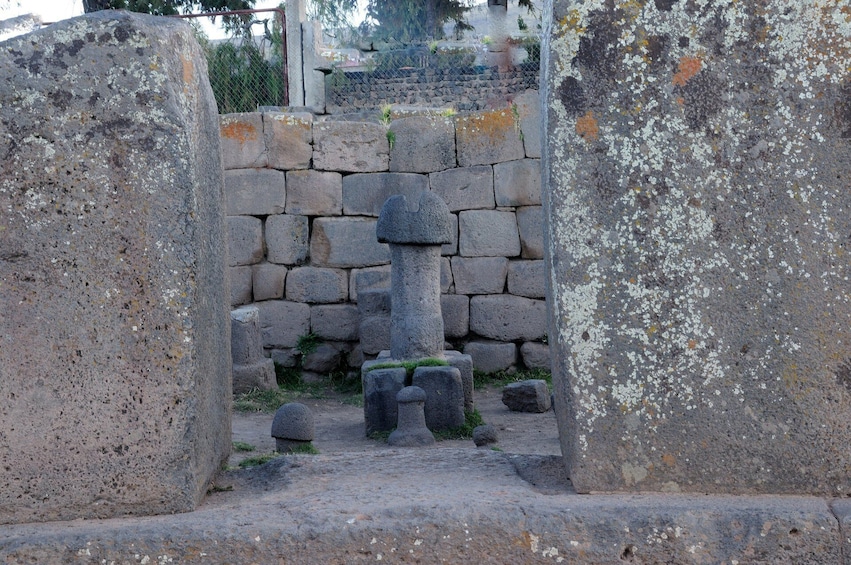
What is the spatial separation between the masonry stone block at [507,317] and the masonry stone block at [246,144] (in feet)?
8.10

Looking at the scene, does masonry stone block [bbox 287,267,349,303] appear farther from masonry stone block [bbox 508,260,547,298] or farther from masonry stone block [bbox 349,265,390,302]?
masonry stone block [bbox 508,260,547,298]

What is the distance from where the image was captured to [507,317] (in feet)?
29.0

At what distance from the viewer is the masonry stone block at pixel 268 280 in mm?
9031

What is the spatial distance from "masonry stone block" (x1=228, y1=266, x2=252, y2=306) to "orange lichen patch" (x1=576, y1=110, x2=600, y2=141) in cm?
705

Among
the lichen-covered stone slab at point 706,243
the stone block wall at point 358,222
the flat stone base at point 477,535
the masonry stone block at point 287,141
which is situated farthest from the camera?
the masonry stone block at point 287,141

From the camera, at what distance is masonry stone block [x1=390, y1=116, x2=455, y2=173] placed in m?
8.97

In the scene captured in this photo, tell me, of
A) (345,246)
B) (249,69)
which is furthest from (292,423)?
(249,69)

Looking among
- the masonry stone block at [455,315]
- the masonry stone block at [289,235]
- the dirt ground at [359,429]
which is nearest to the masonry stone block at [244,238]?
the masonry stone block at [289,235]

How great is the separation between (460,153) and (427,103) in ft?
19.6

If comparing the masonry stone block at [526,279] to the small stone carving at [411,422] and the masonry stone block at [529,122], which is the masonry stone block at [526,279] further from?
the small stone carving at [411,422]

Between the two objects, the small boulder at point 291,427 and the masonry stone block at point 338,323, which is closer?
the small boulder at point 291,427

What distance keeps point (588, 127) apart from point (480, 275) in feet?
21.7

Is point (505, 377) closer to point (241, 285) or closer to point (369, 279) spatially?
point (369, 279)

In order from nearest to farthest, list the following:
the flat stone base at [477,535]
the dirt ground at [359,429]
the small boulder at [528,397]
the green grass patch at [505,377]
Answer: the flat stone base at [477,535] → the dirt ground at [359,429] → the small boulder at [528,397] → the green grass patch at [505,377]
